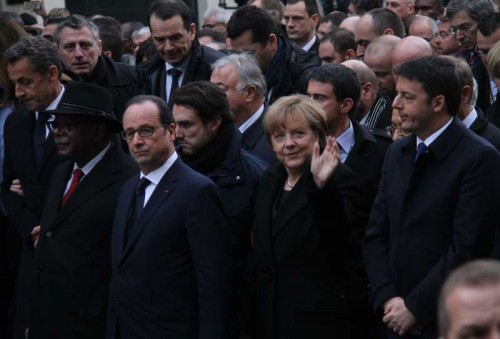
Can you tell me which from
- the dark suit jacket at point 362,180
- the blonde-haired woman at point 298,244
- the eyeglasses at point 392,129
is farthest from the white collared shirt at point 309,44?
the blonde-haired woman at point 298,244

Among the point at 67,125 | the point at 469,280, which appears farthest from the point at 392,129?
the point at 469,280

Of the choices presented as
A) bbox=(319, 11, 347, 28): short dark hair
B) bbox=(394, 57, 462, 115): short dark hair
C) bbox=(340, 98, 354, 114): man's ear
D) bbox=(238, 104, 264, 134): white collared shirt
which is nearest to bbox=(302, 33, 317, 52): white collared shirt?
bbox=(319, 11, 347, 28): short dark hair

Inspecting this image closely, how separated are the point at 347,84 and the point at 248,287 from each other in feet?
4.93

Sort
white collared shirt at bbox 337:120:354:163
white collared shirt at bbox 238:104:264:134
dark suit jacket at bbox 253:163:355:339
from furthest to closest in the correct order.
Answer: white collared shirt at bbox 238:104:264:134 < white collared shirt at bbox 337:120:354:163 < dark suit jacket at bbox 253:163:355:339

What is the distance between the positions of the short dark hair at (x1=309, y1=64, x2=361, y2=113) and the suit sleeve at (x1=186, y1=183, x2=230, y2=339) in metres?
1.37

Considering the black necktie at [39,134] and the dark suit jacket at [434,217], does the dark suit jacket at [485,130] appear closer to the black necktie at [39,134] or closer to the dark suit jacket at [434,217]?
the dark suit jacket at [434,217]

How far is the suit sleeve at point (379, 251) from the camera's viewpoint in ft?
19.6

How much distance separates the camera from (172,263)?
20.2ft

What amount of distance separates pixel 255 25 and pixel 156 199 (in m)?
3.18

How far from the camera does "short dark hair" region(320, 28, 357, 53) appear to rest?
9742mm

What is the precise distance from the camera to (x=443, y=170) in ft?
19.3

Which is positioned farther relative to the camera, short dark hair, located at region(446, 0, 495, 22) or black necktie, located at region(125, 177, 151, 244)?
short dark hair, located at region(446, 0, 495, 22)

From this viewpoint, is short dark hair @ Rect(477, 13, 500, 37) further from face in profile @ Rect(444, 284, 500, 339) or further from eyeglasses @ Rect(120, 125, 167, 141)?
face in profile @ Rect(444, 284, 500, 339)

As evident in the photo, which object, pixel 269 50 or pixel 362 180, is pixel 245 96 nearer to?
pixel 362 180
